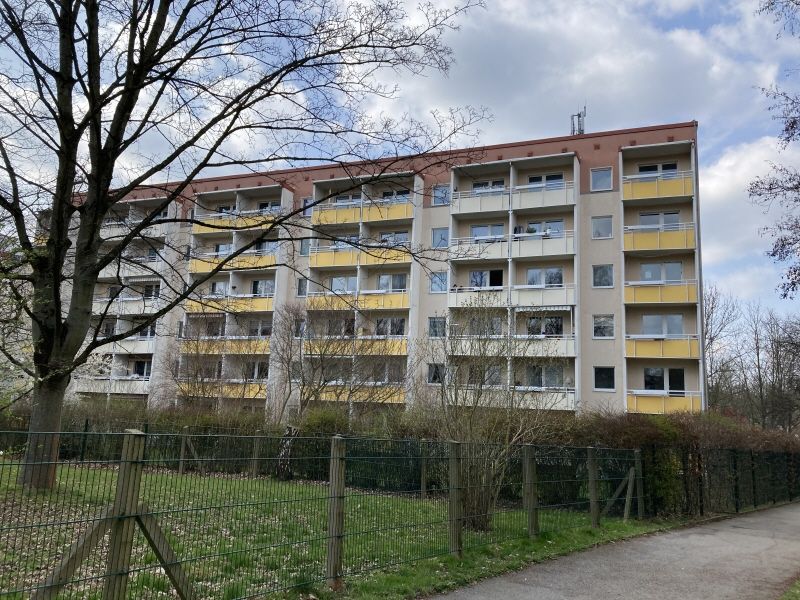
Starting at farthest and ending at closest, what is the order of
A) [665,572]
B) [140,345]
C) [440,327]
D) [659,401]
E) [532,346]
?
1. [140,345]
2. [659,401]
3. [440,327]
4. [532,346]
5. [665,572]

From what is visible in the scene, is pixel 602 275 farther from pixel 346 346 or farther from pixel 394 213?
pixel 346 346

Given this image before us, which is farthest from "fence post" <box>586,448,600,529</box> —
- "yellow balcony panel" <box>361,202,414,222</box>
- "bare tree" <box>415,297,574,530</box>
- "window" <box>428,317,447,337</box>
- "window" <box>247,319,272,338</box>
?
"window" <box>247,319,272,338</box>

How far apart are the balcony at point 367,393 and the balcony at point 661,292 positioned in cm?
1327

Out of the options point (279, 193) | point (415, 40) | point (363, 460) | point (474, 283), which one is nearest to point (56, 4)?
point (415, 40)

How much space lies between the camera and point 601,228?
35.9 m

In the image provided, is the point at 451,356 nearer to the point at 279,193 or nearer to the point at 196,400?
the point at 196,400

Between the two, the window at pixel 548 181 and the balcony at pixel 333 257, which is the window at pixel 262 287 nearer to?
the balcony at pixel 333 257

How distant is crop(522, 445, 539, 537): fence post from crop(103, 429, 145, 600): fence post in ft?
22.7

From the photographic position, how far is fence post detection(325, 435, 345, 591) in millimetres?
6652

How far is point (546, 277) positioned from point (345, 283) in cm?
1216

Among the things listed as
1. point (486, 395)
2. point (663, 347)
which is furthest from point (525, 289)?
point (486, 395)

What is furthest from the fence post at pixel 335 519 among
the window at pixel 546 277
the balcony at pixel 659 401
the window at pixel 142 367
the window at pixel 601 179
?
the window at pixel 142 367

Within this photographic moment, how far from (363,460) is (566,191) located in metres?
30.8

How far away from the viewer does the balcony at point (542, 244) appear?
35.2 meters
